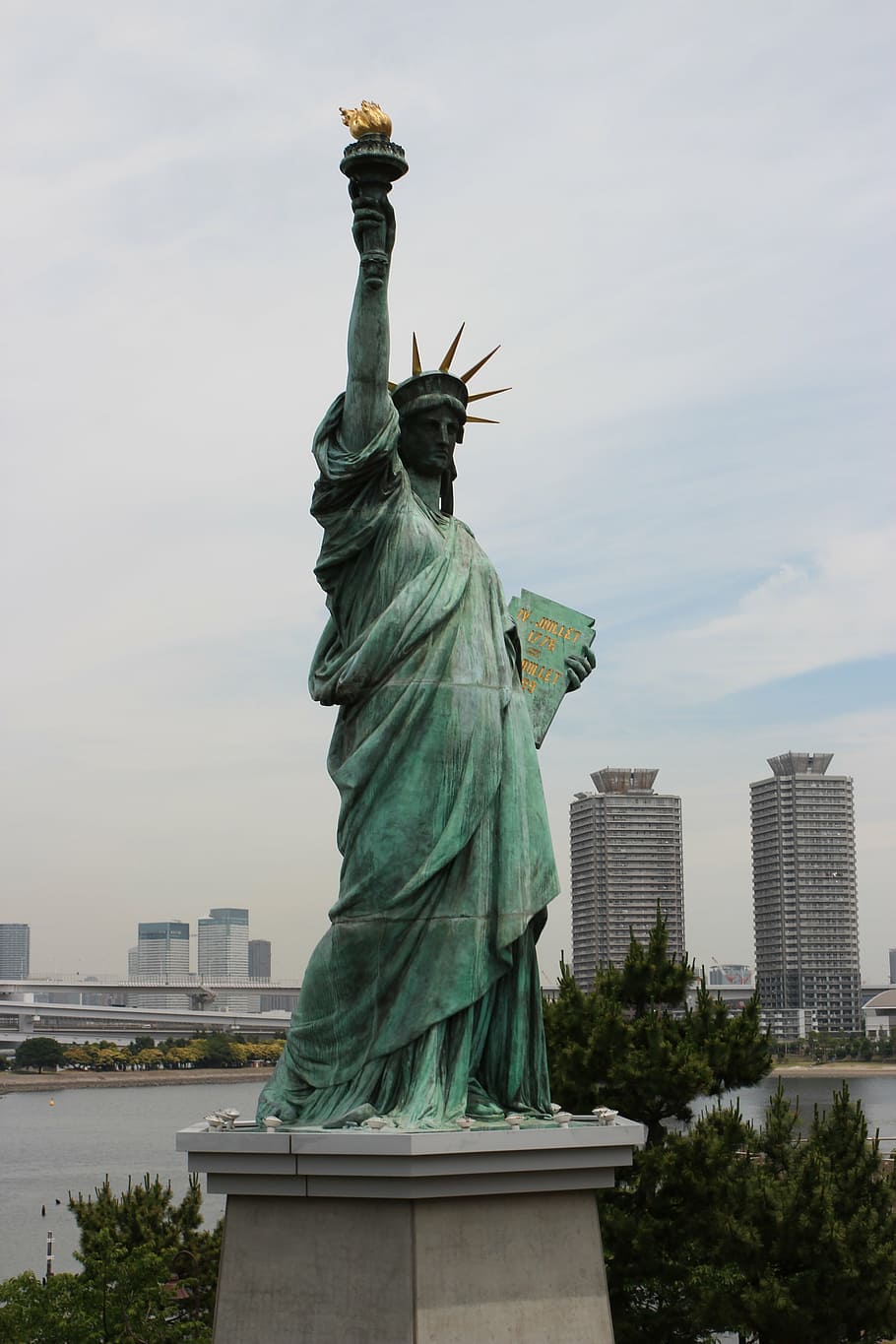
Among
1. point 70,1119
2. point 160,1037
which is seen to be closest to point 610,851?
point 70,1119

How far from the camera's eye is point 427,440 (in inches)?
313

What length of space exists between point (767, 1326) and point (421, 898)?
7980 millimetres

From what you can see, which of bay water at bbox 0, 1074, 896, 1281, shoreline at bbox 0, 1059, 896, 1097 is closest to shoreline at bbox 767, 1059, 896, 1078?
shoreline at bbox 0, 1059, 896, 1097

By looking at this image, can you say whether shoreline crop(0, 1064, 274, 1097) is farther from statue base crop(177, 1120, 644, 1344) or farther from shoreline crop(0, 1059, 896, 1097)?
statue base crop(177, 1120, 644, 1344)

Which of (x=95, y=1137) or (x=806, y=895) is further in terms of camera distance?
(x=806, y=895)

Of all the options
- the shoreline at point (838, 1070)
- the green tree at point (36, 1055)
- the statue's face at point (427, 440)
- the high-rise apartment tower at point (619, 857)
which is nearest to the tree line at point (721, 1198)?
the statue's face at point (427, 440)

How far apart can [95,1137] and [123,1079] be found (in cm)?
3720

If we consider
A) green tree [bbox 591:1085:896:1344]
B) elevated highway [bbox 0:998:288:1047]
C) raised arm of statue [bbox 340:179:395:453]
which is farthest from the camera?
elevated highway [bbox 0:998:288:1047]

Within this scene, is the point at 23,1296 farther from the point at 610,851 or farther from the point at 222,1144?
the point at 610,851

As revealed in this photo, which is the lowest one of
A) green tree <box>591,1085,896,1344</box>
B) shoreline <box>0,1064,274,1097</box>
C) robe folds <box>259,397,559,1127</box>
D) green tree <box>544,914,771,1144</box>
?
shoreline <box>0,1064,274,1097</box>

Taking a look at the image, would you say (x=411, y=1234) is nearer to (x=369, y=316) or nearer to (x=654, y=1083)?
(x=369, y=316)

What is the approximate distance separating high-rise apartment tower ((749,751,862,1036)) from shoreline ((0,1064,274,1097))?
44614mm

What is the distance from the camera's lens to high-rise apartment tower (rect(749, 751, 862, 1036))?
116 metres

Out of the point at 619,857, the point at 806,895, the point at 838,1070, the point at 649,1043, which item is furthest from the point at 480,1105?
the point at 806,895
